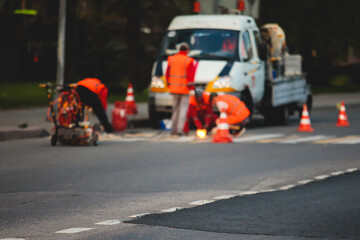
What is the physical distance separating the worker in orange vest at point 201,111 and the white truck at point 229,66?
2.88 ft

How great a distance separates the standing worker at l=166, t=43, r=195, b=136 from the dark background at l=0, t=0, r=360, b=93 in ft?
39.7

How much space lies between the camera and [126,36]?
39625 millimetres

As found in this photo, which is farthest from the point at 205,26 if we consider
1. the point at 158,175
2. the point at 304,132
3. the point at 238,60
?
the point at 158,175

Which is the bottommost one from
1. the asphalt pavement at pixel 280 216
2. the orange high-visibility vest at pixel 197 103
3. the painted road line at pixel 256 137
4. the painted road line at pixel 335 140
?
the painted road line at pixel 256 137

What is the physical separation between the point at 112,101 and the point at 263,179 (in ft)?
63.4

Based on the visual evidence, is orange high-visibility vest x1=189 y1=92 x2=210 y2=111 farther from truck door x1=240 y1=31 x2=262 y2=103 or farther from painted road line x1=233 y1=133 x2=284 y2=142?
Answer: truck door x1=240 y1=31 x2=262 y2=103

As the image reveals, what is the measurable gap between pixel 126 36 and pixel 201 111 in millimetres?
21158

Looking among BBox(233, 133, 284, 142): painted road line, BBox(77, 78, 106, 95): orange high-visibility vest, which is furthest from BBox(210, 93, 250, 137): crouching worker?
BBox(77, 78, 106, 95): orange high-visibility vest

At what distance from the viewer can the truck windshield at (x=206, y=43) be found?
814 inches

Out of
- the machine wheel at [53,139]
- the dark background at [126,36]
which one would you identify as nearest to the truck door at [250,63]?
the machine wheel at [53,139]

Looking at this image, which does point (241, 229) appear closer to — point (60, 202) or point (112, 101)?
point (60, 202)

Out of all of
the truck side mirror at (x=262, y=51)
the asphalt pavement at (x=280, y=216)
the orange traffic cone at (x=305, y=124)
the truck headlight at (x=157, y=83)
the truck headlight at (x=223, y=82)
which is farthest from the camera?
the truck side mirror at (x=262, y=51)

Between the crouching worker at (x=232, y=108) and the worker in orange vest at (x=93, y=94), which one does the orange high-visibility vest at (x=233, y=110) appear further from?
the worker in orange vest at (x=93, y=94)

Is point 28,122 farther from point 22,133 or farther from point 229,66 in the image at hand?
point 229,66
